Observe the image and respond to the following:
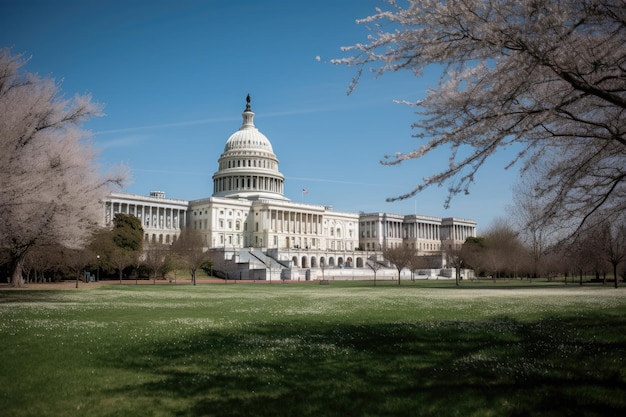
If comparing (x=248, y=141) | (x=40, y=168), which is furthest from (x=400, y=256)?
(x=248, y=141)

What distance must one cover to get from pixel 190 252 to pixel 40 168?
4825cm

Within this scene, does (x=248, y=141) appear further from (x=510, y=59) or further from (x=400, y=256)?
(x=510, y=59)

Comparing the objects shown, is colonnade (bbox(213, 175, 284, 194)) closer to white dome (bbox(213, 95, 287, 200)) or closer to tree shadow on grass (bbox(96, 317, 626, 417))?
white dome (bbox(213, 95, 287, 200))

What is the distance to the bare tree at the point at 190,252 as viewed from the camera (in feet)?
217

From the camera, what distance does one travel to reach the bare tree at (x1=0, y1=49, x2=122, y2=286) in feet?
71.8

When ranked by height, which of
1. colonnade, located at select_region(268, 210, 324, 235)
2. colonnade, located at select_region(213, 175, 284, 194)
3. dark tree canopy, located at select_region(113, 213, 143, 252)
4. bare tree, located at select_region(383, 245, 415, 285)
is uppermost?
colonnade, located at select_region(213, 175, 284, 194)

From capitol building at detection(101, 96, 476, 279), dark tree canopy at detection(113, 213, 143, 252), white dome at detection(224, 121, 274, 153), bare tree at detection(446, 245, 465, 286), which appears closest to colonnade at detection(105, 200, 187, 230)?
capitol building at detection(101, 96, 476, 279)

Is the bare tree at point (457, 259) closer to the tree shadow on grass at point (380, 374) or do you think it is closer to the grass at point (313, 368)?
the grass at point (313, 368)

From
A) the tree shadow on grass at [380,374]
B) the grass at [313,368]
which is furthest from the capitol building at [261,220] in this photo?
the tree shadow on grass at [380,374]

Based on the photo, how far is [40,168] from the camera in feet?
77.1

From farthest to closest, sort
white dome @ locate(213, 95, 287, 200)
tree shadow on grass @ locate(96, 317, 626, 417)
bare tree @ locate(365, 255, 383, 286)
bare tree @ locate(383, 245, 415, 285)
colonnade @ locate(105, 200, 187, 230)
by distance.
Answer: white dome @ locate(213, 95, 287, 200)
colonnade @ locate(105, 200, 187, 230)
bare tree @ locate(365, 255, 383, 286)
bare tree @ locate(383, 245, 415, 285)
tree shadow on grass @ locate(96, 317, 626, 417)

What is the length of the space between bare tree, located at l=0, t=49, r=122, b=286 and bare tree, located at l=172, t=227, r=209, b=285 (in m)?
36.9

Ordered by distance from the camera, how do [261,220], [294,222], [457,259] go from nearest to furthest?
[457,259]
[261,220]
[294,222]

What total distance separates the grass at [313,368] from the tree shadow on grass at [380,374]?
0.10ft
